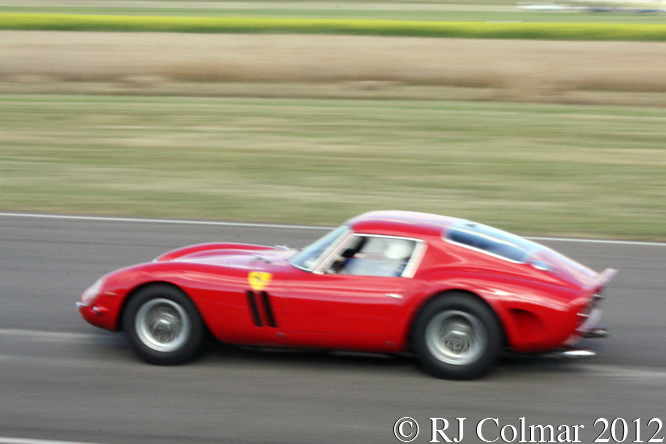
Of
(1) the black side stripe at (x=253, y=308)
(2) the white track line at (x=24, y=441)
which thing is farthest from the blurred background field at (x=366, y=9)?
(2) the white track line at (x=24, y=441)

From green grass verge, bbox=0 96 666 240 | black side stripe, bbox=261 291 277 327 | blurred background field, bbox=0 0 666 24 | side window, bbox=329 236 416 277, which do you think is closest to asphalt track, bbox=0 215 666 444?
black side stripe, bbox=261 291 277 327

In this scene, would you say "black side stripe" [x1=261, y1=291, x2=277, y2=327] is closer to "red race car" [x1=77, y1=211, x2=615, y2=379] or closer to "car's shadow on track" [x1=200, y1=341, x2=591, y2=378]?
"red race car" [x1=77, y1=211, x2=615, y2=379]

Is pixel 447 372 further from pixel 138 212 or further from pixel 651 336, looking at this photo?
pixel 138 212

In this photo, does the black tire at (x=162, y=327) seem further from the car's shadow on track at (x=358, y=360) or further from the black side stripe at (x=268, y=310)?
the black side stripe at (x=268, y=310)

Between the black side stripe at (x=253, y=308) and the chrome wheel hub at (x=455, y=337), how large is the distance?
1.15m

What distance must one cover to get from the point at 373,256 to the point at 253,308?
2.93 feet

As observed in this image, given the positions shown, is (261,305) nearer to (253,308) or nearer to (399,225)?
(253,308)

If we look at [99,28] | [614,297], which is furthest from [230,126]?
[99,28]

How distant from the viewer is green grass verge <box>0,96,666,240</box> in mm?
11469

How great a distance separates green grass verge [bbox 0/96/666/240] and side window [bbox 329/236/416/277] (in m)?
4.98

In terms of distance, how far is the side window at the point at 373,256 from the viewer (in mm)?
5676

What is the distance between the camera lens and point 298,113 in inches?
741

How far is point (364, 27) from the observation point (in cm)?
3488

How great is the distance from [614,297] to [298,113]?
12.0 meters
